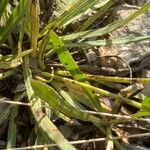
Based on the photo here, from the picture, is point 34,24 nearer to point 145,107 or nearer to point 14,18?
point 14,18

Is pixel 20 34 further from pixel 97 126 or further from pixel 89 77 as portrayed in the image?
pixel 97 126

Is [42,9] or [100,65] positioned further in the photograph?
[42,9]

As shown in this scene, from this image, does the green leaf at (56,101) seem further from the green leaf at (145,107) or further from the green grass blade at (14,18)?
the green grass blade at (14,18)

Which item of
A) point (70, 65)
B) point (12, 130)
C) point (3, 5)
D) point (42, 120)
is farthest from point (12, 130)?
point (3, 5)

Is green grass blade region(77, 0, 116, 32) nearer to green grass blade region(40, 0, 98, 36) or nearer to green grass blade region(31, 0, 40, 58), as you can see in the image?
green grass blade region(40, 0, 98, 36)

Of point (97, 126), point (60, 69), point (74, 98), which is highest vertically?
point (60, 69)

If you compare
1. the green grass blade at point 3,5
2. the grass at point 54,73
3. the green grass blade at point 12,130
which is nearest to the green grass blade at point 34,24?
the grass at point 54,73

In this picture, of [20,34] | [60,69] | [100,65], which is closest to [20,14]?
[20,34]
